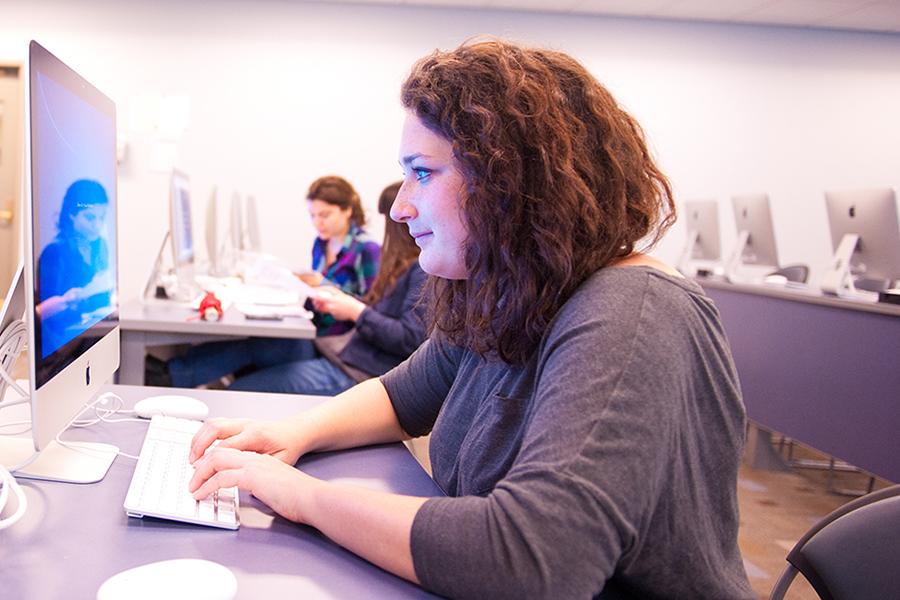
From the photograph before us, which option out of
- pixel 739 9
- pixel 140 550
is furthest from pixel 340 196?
pixel 739 9

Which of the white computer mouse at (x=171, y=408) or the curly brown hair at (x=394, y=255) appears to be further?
the curly brown hair at (x=394, y=255)

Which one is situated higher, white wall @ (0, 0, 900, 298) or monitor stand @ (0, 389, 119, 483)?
white wall @ (0, 0, 900, 298)

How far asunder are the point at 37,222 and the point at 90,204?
276mm

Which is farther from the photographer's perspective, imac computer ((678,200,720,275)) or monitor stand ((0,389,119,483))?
imac computer ((678,200,720,275))

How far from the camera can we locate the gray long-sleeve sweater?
2.28 ft

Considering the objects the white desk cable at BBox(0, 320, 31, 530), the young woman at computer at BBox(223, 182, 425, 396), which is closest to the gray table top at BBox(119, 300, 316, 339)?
the young woman at computer at BBox(223, 182, 425, 396)

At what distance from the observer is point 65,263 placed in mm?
959

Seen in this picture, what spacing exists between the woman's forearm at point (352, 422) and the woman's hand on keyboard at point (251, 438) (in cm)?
2

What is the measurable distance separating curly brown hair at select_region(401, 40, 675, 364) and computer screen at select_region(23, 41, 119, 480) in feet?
1.29

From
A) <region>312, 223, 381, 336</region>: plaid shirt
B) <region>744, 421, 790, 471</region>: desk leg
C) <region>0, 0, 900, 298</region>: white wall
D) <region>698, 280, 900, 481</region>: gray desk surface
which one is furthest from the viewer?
<region>0, 0, 900, 298</region>: white wall

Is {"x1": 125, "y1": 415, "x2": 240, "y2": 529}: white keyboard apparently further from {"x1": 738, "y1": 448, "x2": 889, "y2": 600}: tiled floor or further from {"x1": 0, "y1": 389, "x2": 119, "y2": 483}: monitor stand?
{"x1": 738, "y1": 448, "x2": 889, "y2": 600}: tiled floor

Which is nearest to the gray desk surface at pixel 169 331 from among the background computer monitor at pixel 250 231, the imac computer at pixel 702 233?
the background computer monitor at pixel 250 231

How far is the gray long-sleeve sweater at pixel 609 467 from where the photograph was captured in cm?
70

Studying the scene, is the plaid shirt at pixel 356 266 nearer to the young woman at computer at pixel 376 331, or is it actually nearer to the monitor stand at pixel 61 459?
the young woman at computer at pixel 376 331
